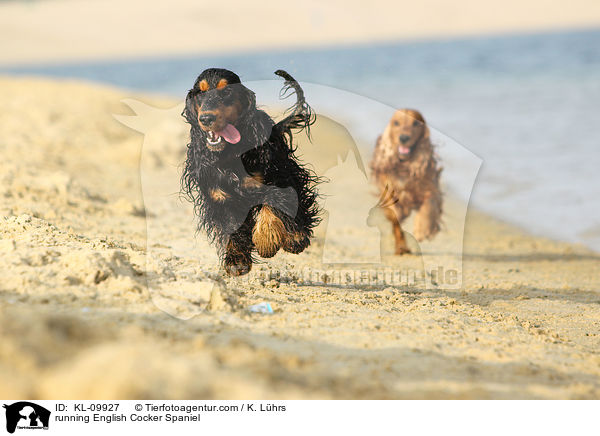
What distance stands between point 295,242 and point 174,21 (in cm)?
3106

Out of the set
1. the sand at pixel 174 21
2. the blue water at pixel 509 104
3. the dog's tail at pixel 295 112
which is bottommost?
the dog's tail at pixel 295 112

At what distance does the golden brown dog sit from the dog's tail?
1.64 m

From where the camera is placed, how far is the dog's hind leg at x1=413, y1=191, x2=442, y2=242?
5328 millimetres

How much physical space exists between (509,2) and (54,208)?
149 ft

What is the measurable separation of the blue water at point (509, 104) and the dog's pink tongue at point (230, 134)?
33 cm

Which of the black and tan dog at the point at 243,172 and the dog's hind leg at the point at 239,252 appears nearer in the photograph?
the black and tan dog at the point at 243,172

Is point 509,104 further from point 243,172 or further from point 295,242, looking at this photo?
point 243,172

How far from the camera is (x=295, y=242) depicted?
3.77 m

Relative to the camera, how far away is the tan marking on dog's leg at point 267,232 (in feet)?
11.9

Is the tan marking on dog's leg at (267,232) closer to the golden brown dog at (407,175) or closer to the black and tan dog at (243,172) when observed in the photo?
the black and tan dog at (243,172)
